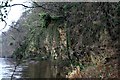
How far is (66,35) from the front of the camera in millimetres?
21578

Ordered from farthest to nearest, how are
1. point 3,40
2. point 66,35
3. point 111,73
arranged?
point 3,40
point 66,35
point 111,73

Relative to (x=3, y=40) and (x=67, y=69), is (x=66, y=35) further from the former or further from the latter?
(x=3, y=40)

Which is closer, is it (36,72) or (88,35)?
(88,35)

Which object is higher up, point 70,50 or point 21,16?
point 21,16

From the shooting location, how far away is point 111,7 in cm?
1652

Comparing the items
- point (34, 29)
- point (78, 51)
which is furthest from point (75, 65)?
point (34, 29)

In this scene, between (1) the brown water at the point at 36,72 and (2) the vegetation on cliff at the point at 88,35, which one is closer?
(2) the vegetation on cliff at the point at 88,35

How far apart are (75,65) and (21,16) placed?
1618 cm

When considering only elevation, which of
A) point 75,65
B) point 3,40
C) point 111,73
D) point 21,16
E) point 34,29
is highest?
point 3,40

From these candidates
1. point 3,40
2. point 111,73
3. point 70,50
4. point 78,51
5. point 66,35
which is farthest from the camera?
point 3,40

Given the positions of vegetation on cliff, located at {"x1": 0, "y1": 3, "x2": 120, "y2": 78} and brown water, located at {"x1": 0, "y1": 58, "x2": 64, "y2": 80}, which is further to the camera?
brown water, located at {"x1": 0, "y1": 58, "x2": 64, "y2": 80}

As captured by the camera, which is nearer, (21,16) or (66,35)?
(66,35)

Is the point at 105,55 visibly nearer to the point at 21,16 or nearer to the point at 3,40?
the point at 21,16

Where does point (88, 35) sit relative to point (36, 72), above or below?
above
